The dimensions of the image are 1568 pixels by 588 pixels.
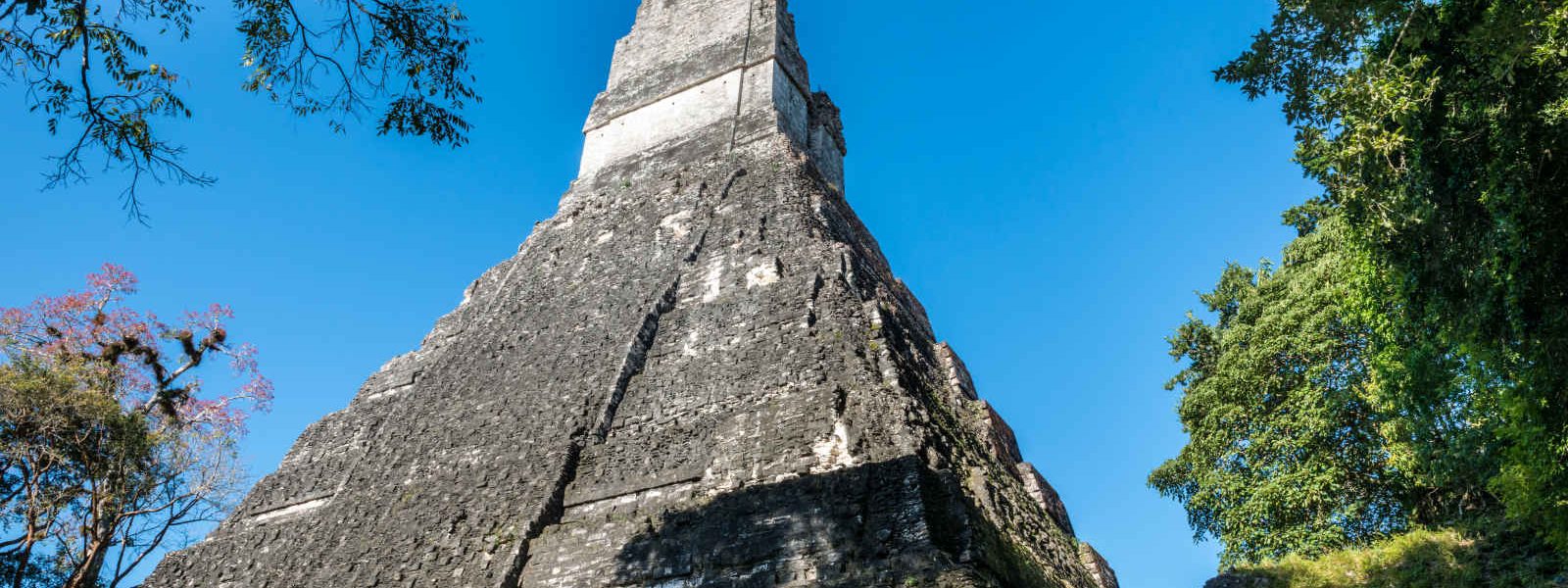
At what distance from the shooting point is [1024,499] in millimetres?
8086

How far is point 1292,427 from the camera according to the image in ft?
47.0

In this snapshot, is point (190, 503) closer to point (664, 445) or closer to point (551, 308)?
point (551, 308)

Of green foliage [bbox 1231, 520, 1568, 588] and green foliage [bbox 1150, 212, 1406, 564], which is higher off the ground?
green foliage [bbox 1150, 212, 1406, 564]

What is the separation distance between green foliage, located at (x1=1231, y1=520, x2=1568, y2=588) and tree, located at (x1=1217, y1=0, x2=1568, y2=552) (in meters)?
1.31

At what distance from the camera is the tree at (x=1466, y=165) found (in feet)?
21.0

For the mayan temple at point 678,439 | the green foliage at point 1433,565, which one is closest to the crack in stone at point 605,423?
the mayan temple at point 678,439

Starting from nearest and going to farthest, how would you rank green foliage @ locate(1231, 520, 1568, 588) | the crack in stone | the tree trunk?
1. the crack in stone
2. green foliage @ locate(1231, 520, 1568, 588)
3. the tree trunk

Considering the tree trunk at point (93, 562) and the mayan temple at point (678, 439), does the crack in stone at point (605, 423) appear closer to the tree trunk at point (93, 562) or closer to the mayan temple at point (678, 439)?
the mayan temple at point (678, 439)

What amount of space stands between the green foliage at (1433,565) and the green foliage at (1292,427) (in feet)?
5.10

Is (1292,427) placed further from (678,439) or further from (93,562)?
(93,562)

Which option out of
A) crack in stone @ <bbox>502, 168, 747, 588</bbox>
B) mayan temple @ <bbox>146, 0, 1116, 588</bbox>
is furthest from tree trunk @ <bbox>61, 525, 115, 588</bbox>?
crack in stone @ <bbox>502, 168, 747, 588</bbox>

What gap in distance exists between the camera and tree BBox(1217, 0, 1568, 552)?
6.40 meters

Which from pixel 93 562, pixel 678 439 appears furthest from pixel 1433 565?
pixel 93 562

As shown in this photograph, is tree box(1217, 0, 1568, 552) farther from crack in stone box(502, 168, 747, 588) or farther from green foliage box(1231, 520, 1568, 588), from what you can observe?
crack in stone box(502, 168, 747, 588)
